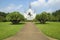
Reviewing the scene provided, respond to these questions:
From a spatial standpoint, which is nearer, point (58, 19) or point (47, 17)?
point (47, 17)

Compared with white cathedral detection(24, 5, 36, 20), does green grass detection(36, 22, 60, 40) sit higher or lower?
lower

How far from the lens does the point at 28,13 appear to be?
3775 inches

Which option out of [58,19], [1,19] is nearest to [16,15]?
[1,19]

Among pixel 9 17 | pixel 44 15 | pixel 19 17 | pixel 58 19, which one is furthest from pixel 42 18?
pixel 58 19

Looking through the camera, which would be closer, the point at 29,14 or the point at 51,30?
the point at 51,30

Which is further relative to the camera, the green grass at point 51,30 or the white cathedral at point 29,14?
the white cathedral at point 29,14

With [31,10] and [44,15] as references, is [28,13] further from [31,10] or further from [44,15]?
[44,15]

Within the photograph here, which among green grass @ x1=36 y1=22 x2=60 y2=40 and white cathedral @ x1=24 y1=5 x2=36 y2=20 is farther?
white cathedral @ x1=24 y1=5 x2=36 y2=20

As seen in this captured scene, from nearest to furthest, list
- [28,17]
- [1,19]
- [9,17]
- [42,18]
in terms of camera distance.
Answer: [9,17], [42,18], [1,19], [28,17]

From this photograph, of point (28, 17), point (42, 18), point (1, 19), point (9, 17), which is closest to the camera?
point (9, 17)

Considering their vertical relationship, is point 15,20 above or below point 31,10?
below

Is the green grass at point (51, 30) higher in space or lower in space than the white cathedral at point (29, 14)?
lower

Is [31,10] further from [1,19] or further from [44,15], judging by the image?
[44,15]

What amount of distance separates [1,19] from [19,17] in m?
27.7
